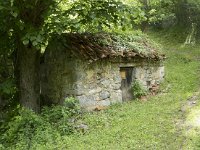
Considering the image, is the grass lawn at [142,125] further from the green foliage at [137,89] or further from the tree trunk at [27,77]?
the tree trunk at [27,77]

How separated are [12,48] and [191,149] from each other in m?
6.59

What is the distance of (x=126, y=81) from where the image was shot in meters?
12.5

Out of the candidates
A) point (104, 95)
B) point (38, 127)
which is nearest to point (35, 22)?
point (38, 127)

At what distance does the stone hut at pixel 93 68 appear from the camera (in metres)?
10.7

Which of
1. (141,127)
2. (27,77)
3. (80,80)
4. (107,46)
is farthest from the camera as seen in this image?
(107,46)

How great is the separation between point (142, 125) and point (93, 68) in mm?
2829

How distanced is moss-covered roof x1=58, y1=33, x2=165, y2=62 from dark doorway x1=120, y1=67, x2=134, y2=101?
56 centimetres

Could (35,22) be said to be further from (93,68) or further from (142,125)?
(142,125)

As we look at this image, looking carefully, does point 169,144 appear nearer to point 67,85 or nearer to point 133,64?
point 67,85

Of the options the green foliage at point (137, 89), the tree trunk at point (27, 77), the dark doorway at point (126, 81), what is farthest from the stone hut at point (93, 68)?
the tree trunk at point (27, 77)

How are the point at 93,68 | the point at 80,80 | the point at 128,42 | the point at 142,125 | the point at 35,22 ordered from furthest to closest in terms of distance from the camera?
the point at 128,42 → the point at 93,68 → the point at 80,80 → the point at 35,22 → the point at 142,125

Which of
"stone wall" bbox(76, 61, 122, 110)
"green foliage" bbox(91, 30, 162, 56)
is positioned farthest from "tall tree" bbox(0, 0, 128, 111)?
"green foliage" bbox(91, 30, 162, 56)

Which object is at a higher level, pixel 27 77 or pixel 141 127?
pixel 27 77

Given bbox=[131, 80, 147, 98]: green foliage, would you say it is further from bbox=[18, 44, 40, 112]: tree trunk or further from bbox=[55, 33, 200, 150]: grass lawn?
bbox=[18, 44, 40, 112]: tree trunk
